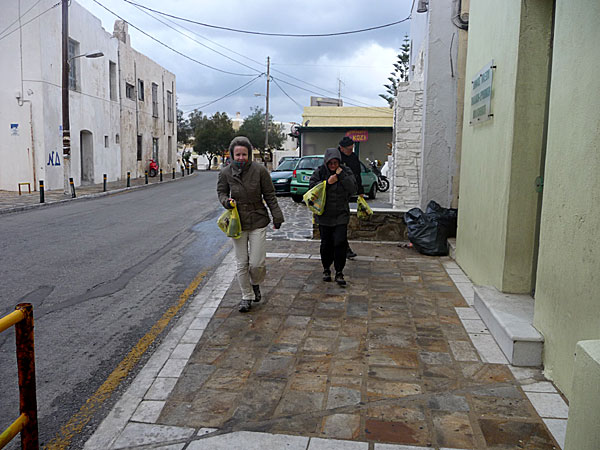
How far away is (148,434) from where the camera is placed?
10.3 ft

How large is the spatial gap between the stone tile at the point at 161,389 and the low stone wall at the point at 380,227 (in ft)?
19.9

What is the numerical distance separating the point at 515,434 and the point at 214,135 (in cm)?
5031

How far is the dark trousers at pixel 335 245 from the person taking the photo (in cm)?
648

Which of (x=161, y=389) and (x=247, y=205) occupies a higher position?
(x=247, y=205)

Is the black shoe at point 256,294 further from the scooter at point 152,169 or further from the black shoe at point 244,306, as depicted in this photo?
the scooter at point 152,169

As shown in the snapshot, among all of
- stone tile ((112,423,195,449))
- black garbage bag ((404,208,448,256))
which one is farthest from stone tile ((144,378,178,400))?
black garbage bag ((404,208,448,256))

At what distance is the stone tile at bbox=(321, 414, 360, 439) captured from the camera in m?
3.06

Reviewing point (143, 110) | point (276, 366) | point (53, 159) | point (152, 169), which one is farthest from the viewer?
point (152, 169)

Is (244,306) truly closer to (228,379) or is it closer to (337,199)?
(228,379)

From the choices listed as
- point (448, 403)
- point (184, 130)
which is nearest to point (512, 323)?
point (448, 403)

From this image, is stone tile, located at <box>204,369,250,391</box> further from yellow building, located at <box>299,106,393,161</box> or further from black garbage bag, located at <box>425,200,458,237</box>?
yellow building, located at <box>299,106,393,161</box>

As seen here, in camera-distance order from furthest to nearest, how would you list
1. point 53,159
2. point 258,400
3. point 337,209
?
point 53,159 → point 337,209 → point 258,400

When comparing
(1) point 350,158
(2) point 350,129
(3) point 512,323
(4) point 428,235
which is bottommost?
(3) point 512,323

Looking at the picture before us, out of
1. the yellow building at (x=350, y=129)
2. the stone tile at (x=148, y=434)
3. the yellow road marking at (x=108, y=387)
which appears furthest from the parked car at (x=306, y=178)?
the stone tile at (x=148, y=434)
